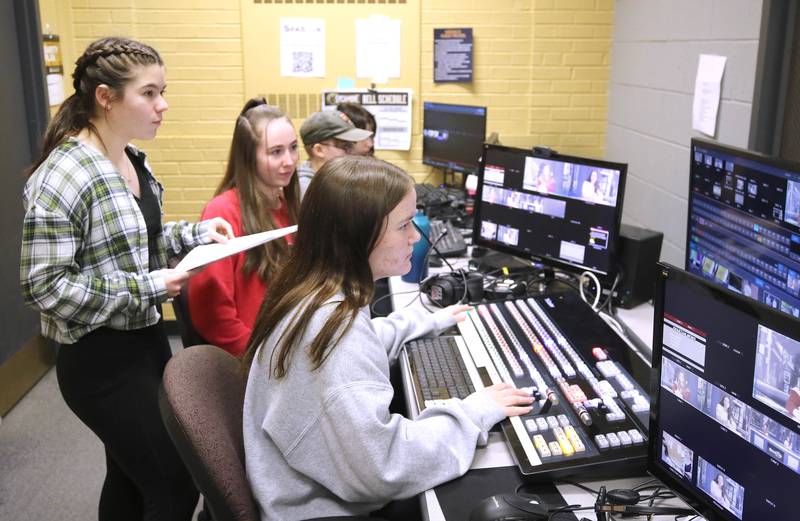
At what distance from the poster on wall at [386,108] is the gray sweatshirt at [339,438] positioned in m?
3.02

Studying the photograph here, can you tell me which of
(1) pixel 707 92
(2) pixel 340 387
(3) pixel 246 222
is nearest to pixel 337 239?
(2) pixel 340 387

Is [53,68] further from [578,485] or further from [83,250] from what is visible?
[578,485]

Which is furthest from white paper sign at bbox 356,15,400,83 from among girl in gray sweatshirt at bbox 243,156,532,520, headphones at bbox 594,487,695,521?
headphones at bbox 594,487,695,521

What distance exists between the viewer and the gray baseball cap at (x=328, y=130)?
9.71 feet

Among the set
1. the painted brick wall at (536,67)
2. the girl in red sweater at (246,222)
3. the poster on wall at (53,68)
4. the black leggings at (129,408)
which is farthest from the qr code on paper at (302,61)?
the black leggings at (129,408)

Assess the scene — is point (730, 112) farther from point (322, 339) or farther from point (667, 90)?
point (322, 339)

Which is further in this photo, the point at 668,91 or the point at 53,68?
the point at 53,68

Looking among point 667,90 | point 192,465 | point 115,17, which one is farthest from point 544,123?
point 192,465

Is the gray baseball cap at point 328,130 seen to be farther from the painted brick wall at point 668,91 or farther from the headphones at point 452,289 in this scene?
the painted brick wall at point 668,91

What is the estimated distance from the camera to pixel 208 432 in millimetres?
1271

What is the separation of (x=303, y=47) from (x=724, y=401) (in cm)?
359

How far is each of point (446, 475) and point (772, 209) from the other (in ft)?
2.76

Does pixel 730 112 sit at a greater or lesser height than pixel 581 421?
greater

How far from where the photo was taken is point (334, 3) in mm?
4152
